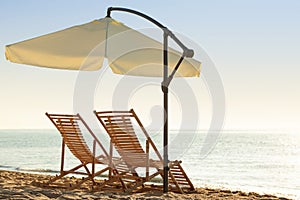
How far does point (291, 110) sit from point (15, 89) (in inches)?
850

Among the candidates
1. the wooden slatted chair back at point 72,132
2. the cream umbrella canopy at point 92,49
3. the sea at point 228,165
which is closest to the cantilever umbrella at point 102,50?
the cream umbrella canopy at point 92,49

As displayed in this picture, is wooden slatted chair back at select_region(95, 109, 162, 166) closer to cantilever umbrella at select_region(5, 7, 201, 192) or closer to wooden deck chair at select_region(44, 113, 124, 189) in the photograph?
wooden deck chair at select_region(44, 113, 124, 189)

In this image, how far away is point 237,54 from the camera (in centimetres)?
1748

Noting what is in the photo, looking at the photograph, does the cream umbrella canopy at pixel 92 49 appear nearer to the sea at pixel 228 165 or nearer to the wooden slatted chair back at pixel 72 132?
the wooden slatted chair back at pixel 72 132

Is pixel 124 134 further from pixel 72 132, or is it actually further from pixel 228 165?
pixel 228 165

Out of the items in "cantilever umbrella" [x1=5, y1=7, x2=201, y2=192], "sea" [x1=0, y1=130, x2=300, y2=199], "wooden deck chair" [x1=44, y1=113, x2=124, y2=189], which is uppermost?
"cantilever umbrella" [x1=5, y1=7, x2=201, y2=192]

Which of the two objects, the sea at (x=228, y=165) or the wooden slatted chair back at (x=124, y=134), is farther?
the sea at (x=228, y=165)

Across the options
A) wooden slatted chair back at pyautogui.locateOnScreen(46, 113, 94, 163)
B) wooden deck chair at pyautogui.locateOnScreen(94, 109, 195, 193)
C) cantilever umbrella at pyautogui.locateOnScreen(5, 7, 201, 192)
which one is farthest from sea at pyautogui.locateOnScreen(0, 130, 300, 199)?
wooden slatted chair back at pyautogui.locateOnScreen(46, 113, 94, 163)

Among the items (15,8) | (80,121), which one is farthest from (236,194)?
(15,8)

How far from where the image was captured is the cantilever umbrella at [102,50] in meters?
4.87

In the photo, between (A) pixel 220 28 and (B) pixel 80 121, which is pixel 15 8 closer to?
(B) pixel 80 121

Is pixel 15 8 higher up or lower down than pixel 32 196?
higher up

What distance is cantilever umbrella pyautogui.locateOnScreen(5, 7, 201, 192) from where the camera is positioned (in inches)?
192

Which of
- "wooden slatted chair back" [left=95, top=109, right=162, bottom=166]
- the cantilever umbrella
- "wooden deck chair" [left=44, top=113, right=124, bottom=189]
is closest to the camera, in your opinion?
the cantilever umbrella
